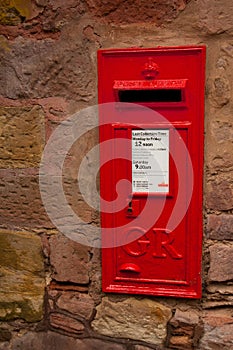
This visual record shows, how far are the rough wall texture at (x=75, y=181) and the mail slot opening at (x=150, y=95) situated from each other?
0.14m

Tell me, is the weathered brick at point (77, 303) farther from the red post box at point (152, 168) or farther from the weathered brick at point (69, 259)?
the red post box at point (152, 168)

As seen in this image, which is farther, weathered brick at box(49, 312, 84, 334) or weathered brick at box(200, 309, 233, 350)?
weathered brick at box(49, 312, 84, 334)

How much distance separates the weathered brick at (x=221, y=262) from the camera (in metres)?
1.72

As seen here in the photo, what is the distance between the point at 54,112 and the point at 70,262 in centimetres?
68

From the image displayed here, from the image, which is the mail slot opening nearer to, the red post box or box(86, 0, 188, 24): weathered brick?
the red post box

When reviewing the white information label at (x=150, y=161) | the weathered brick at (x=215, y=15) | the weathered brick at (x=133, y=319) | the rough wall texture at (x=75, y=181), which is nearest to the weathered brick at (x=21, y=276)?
the rough wall texture at (x=75, y=181)

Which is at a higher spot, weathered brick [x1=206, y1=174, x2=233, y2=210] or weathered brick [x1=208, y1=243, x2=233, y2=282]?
weathered brick [x1=206, y1=174, x2=233, y2=210]

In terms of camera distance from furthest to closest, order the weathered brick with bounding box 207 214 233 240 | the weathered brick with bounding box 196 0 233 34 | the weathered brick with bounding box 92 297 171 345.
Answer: the weathered brick with bounding box 92 297 171 345 < the weathered brick with bounding box 207 214 233 240 < the weathered brick with bounding box 196 0 233 34

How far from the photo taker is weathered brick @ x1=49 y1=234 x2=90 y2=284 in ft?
6.08

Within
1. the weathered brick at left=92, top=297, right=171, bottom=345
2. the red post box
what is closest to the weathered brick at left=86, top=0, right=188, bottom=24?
the red post box

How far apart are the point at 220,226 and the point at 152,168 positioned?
0.38 meters

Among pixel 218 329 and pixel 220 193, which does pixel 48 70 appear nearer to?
pixel 220 193

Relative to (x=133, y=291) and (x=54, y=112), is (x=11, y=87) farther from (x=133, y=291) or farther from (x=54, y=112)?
(x=133, y=291)

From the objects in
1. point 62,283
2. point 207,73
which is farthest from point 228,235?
point 62,283
